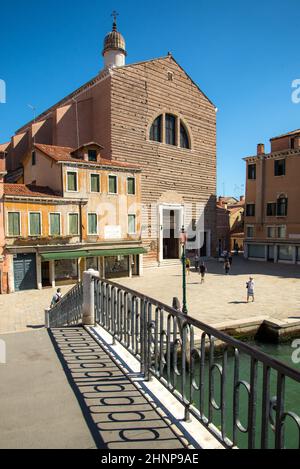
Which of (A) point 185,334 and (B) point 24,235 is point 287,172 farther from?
(A) point 185,334

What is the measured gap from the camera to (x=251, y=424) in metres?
2.55

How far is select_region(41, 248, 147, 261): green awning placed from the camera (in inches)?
869

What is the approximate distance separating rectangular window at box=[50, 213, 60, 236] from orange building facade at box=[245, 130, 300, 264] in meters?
23.8

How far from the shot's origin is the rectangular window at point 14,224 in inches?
811

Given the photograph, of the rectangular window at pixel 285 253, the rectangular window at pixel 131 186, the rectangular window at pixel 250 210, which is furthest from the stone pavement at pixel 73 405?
the rectangular window at pixel 250 210

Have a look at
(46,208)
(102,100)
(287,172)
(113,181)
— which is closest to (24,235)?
(46,208)


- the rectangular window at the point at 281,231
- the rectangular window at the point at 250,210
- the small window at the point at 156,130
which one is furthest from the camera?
the rectangular window at the point at 250,210

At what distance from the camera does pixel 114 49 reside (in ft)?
115

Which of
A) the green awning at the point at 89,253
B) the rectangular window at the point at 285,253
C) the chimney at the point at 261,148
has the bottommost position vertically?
the rectangular window at the point at 285,253

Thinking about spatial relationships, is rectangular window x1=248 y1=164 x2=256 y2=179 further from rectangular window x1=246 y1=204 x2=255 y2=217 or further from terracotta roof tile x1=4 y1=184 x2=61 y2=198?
terracotta roof tile x1=4 y1=184 x2=61 y2=198

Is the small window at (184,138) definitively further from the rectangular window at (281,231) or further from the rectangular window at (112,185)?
the rectangular window at (281,231)

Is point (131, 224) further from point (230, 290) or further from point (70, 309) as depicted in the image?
point (70, 309)

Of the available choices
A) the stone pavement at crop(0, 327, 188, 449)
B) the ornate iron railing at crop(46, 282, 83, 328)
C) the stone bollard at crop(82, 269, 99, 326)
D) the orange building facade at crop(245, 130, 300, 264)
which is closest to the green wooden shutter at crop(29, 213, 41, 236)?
the ornate iron railing at crop(46, 282, 83, 328)

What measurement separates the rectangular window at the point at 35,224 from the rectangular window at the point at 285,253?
84.0 feet
